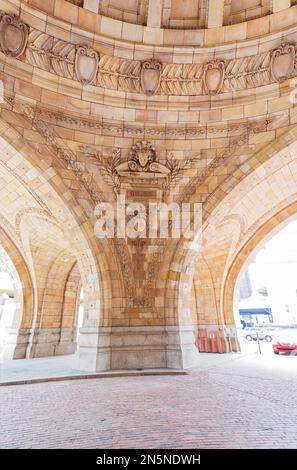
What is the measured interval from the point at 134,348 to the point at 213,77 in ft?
22.3

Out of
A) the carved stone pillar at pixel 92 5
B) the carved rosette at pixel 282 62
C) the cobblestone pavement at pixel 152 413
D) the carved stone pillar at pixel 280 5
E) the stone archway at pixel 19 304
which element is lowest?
the cobblestone pavement at pixel 152 413

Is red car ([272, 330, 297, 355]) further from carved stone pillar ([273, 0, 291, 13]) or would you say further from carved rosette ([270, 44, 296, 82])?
carved stone pillar ([273, 0, 291, 13])

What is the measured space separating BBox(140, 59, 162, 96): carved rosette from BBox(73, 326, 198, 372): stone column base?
231 inches

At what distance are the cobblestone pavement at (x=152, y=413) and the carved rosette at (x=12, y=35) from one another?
21.6 feet

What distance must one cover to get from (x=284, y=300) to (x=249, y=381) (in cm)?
2394

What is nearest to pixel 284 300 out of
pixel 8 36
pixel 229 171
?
pixel 229 171

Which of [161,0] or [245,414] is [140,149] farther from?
[245,414]

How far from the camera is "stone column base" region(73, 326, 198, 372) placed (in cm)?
661

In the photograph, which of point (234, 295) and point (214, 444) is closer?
point (214, 444)

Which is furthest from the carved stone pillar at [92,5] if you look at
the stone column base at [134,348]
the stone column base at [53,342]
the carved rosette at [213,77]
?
the stone column base at [53,342]

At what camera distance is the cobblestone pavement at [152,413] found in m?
2.73

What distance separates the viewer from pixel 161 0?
676cm

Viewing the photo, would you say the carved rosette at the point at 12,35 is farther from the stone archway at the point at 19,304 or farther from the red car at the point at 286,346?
the red car at the point at 286,346

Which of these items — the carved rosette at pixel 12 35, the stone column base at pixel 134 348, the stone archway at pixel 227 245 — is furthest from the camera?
the stone archway at pixel 227 245
